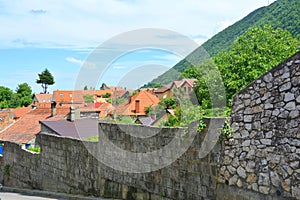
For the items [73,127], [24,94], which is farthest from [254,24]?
[24,94]

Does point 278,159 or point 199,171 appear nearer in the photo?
point 278,159

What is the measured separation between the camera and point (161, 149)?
28.5ft

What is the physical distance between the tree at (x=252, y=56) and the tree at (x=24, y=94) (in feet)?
281

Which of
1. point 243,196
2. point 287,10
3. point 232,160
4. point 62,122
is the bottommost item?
point 243,196

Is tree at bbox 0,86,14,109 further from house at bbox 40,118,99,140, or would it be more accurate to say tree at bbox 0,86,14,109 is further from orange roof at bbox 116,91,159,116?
orange roof at bbox 116,91,159,116

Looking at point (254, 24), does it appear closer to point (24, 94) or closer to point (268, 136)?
point (268, 136)

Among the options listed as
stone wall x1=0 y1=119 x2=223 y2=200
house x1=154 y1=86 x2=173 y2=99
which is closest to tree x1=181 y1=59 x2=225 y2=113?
house x1=154 y1=86 x2=173 y2=99

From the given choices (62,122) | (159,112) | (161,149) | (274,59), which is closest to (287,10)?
(274,59)

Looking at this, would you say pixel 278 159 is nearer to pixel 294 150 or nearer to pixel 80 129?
pixel 294 150

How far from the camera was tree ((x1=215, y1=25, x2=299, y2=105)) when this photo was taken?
1709 centimetres

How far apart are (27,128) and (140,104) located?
17.2 metres

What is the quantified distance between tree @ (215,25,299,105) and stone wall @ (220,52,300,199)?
9.33 m

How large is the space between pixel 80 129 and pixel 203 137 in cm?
969

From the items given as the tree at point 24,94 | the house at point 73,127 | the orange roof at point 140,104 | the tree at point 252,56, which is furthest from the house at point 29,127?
the tree at point 24,94
